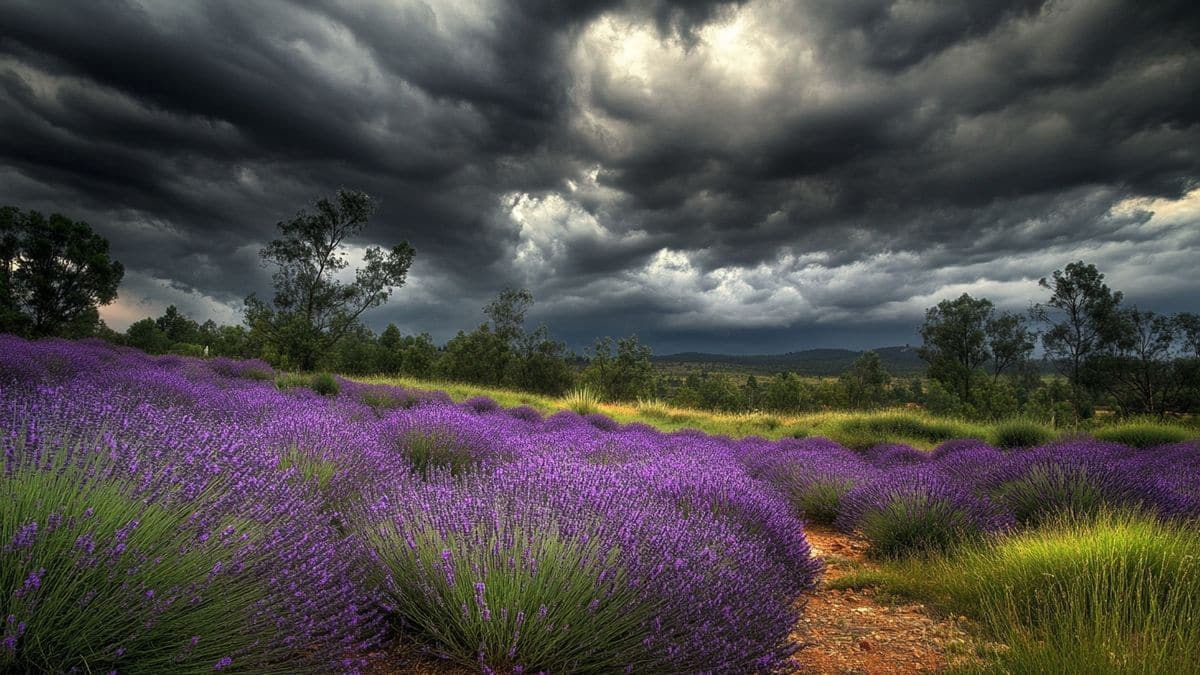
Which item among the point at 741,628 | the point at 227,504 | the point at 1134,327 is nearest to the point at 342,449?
the point at 227,504

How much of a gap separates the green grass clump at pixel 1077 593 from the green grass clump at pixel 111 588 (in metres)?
3.04

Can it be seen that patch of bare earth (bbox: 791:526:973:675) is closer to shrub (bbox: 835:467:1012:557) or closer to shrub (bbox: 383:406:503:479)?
shrub (bbox: 835:467:1012:557)

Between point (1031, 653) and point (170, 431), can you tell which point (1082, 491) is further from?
point (170, 431)

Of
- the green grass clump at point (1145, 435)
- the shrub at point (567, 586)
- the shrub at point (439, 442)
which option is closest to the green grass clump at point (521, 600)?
the shrub at point (567, 586)

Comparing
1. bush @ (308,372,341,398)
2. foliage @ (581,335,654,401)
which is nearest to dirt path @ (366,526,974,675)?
bush @ (308,372,341,398)

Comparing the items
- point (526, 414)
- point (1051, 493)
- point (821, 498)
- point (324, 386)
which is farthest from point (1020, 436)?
point (324, 386)

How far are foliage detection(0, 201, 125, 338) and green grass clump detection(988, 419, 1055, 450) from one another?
93.8 ft

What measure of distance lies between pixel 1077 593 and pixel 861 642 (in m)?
1.29

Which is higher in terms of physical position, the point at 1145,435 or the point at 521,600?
the point at 521,600

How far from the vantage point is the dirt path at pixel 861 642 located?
210 cm

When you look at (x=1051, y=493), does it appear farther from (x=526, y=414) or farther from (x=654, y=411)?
(x=654, y=411)

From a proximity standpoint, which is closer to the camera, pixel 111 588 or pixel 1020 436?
pixel 111 588

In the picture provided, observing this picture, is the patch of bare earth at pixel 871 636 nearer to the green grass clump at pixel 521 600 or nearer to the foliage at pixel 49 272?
the green grass clump at pixel 521 600

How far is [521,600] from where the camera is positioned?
77.5 inches
